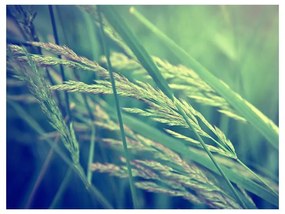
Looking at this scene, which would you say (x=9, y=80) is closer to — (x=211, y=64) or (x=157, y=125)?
(x=157, y=125)

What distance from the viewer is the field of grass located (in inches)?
18.9

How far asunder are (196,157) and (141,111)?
0.13m

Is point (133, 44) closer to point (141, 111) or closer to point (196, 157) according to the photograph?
point (141, 111)

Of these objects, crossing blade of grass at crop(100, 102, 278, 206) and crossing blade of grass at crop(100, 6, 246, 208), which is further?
crossing blade of grass at crop(100, 102, 278, 206)

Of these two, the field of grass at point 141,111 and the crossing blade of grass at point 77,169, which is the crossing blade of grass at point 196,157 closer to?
the field of grass at point 141,111

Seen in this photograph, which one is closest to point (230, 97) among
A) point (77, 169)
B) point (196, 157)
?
point (196, 157)

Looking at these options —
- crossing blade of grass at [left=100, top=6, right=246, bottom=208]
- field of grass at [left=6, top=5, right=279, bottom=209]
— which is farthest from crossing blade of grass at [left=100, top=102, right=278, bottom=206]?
crossing blade of grass at [left=100, top=6, right=246, bottom=208]

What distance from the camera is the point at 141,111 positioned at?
0.49 meters

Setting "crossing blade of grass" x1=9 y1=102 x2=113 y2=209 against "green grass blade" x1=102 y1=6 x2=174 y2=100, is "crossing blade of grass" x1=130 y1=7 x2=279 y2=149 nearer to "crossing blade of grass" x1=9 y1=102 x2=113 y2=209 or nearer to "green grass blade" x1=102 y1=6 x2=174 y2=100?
"green grass blade" x1=102 y1=6 x2=174 y2=100

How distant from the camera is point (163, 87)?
449 millimetres

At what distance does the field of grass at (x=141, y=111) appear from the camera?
48 centimetres
